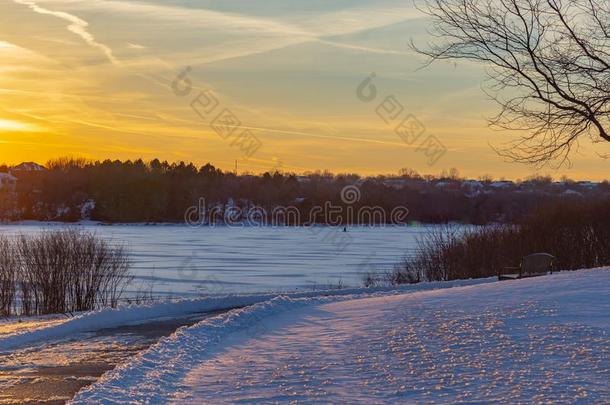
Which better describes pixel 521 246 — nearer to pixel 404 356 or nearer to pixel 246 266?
pixel 246 266

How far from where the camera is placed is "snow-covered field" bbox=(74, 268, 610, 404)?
325 inches

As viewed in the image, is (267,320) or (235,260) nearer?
(267,320)

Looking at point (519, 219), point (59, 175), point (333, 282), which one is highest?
point (59, 175)

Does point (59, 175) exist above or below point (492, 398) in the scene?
above

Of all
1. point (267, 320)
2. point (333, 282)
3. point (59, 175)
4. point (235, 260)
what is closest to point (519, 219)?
point (333, 282)

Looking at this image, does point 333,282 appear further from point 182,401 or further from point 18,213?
point 18,213

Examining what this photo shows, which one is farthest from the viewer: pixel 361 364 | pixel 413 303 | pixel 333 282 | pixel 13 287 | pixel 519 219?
pixel 519 219

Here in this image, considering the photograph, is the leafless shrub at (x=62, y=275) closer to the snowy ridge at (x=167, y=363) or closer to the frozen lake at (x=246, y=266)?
the frozen lake at (x=246, y=266)

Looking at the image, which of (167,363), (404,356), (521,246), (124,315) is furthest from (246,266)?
(404,356)

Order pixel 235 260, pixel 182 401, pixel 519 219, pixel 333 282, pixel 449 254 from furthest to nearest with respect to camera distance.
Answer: pixel 235 260, pixel 519 219, pixel 333 282, pixel 449 254, pixel 182 401

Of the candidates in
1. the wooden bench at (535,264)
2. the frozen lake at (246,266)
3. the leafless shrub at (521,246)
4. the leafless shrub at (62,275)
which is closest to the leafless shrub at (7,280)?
the leafless shrub at (62,275)

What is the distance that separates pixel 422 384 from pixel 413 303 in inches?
232

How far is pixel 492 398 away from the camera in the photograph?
305 inches

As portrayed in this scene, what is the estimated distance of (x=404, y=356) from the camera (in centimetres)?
987
